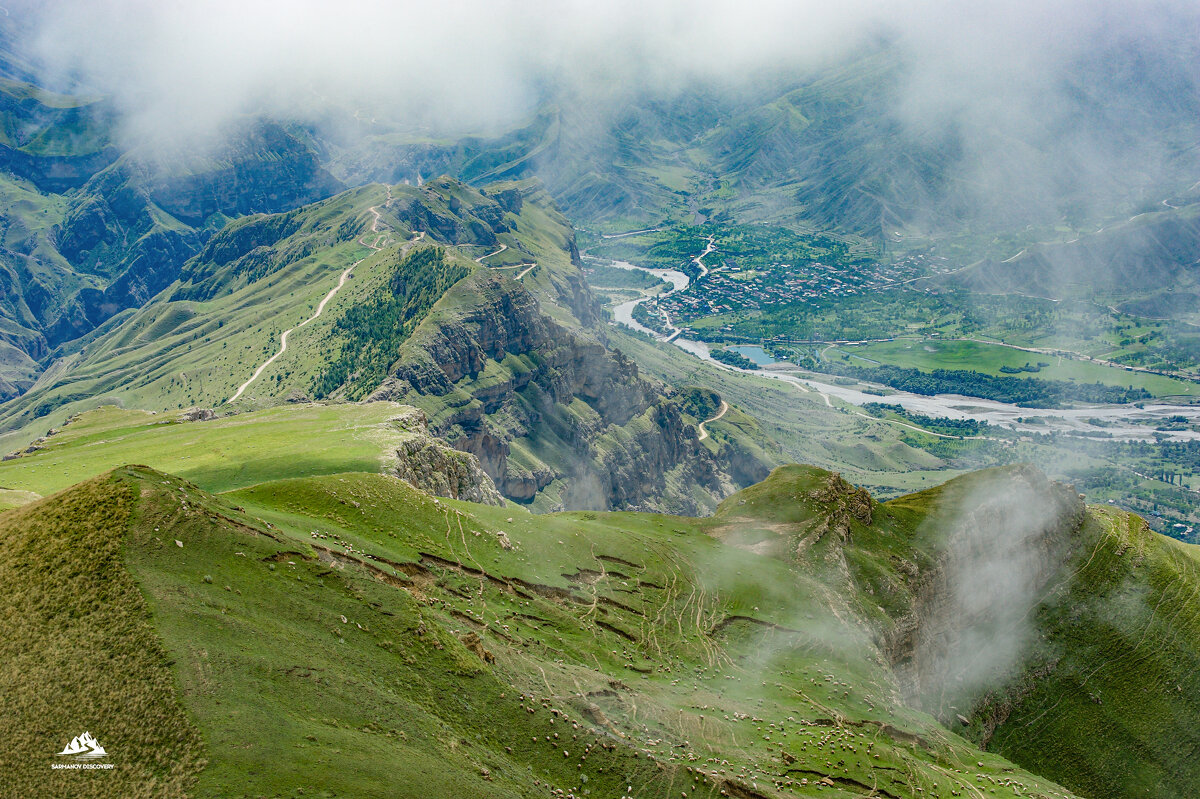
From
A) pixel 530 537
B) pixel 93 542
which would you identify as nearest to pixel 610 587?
pixel 530 537

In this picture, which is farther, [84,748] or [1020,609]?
[1020,609]

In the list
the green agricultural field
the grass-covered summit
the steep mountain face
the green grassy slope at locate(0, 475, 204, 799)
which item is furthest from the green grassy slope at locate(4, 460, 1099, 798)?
the green agricultural field

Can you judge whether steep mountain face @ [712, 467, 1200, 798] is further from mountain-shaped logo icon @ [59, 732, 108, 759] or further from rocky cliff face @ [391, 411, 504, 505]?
mountain-shaped logo icon @ [59, 732, 108, 759]

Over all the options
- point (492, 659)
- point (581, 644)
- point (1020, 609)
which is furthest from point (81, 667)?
point (1020, 609)

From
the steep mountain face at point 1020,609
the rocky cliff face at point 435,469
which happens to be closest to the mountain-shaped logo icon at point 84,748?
the rocky cliff face at point 435,469

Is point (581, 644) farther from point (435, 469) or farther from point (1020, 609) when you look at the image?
point (1020, 609)

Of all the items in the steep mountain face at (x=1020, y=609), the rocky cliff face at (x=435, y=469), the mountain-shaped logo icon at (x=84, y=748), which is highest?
the mountain-shaped logo icon at (x=84, y=748)

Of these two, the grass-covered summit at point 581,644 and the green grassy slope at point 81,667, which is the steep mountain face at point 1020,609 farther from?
the green grassy slope at point 81,667

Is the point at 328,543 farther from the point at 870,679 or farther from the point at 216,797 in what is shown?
the point at 870,679
